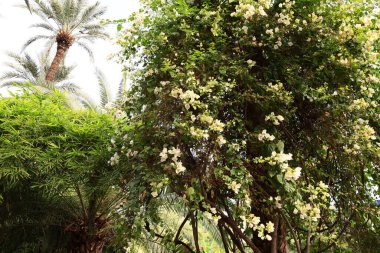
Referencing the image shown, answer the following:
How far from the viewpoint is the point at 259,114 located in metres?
2.91

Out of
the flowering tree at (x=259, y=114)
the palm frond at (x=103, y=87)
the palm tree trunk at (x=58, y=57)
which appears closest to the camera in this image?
the flowering tree at (x=259, y=114)

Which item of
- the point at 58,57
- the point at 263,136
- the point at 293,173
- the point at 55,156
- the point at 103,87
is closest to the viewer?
the point at 293,173

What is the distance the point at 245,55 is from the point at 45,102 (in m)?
2.83

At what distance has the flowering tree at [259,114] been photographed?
2.46 m

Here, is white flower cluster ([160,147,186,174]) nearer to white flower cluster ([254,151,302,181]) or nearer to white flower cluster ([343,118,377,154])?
white flower cluster ([254,151,302,181])

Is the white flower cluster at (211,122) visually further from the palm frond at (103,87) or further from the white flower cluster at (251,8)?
the palm frond at (103,87)

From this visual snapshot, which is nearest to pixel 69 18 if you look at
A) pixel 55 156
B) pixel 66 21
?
pixel 66 21

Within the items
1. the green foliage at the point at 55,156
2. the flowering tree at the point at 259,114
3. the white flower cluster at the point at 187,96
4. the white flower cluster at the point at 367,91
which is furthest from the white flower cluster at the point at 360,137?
the green foliage at the point at 55,156

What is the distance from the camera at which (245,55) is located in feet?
9.32

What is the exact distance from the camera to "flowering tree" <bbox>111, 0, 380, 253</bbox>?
2463 mm

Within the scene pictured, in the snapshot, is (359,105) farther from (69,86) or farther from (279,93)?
(69,86)

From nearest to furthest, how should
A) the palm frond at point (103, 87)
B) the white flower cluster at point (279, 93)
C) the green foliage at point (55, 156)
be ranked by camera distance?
the white flower cluster at point (279, 93) → the green foliage at point (55, 156) → the palm frond at point (103, 87)

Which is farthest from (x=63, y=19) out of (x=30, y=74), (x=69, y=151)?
(x=69, y=151)

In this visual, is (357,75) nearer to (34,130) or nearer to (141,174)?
(141,174)
